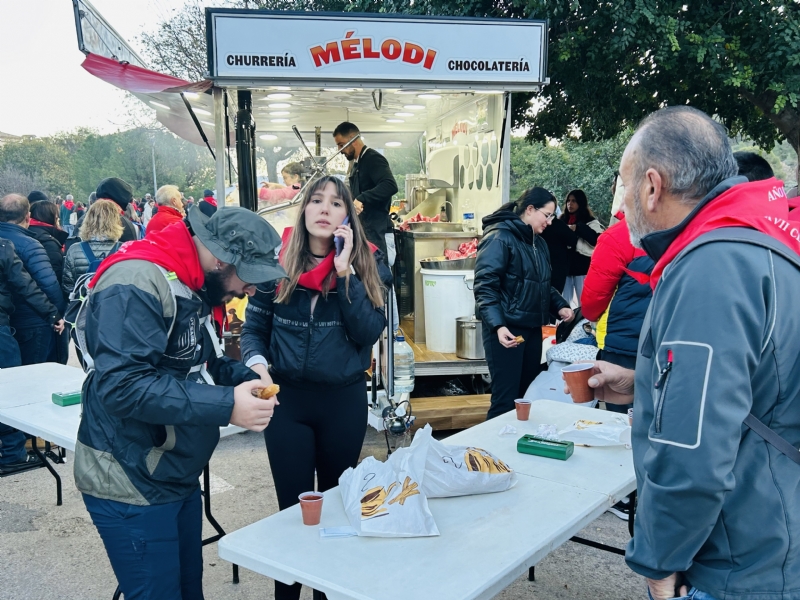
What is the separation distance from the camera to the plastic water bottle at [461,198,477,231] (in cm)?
772

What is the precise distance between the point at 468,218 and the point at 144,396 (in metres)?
6.26

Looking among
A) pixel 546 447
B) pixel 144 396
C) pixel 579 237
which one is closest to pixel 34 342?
pixel 144 396

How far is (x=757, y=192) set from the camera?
1.43 m

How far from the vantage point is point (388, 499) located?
2082 millimetres

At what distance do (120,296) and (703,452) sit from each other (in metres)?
1.52

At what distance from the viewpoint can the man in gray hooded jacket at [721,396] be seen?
1.31m

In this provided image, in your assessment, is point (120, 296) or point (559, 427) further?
point (559, 427)

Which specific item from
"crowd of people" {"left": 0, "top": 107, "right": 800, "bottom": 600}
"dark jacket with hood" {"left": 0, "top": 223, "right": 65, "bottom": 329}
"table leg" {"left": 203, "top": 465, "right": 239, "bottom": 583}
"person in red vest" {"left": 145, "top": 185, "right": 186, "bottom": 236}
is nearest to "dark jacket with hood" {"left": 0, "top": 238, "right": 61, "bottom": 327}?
"dark jacket with hood" {"left": 0, "top": 223, "right": 65, "bottom": 329}

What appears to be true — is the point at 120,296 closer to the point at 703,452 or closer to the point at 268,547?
the point at 268,547

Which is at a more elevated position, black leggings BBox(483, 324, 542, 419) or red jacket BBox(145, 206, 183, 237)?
red jacket BBox(145, 206, 183, 237)

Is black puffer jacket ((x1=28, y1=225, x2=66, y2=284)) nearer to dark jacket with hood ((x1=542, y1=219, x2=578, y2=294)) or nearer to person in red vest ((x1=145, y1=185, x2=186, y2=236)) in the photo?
person in red vest ((x1=145, y1=185, x2=186, y2=236))

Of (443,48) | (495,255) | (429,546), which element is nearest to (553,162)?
(443,48)

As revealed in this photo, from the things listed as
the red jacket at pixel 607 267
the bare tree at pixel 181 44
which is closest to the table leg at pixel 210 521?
the red jacket at pixel 607 267

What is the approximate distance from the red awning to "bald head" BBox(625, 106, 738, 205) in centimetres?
500
